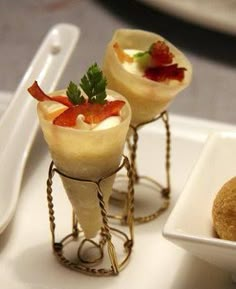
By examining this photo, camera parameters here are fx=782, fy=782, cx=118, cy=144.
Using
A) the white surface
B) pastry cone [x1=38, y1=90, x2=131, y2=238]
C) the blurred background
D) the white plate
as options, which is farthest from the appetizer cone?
the white surface

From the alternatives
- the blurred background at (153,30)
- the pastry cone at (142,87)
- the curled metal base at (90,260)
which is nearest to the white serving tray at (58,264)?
the curled metal base at (90,260)

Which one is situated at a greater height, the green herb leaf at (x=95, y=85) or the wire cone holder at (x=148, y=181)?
the green herb leaf at (x=95, y=85)

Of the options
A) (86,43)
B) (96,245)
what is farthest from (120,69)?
(86,43)

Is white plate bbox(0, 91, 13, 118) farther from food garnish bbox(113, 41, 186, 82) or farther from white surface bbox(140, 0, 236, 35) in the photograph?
white surface bbox(140, 0, 236, 35)

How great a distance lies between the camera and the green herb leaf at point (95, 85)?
62cm

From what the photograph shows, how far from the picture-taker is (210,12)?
1.18 m

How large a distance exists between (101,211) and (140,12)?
0.78 meters

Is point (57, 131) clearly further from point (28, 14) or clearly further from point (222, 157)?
point (28, 14)

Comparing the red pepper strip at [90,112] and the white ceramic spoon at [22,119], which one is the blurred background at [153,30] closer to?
the white ceramic spoon at [22,119]

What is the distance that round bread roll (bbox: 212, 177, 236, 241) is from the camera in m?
0.63

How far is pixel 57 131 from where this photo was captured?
60 centimetres

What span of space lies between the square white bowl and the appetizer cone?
69mm

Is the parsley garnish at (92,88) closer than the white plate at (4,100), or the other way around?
the parsley garnish at (92,88)

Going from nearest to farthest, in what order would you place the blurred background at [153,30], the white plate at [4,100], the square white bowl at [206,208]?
1. the square white bowl at [206,208]
2. the white plate at [4,100]
3. the blurred background at [153,30]
